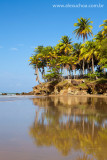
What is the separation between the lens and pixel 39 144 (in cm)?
315

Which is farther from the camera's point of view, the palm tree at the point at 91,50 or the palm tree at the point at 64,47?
the palm tree at the point at 64,47

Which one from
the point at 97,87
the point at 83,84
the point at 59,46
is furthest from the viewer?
the point at 59,46

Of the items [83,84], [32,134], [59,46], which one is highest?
[59,46]

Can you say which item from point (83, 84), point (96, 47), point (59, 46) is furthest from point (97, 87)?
point (59, 46)

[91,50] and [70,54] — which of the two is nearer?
[91,50]

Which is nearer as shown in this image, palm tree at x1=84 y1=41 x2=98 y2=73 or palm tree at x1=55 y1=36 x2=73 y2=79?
palm tree at x1=84 y1=41 x2=98 y2=73

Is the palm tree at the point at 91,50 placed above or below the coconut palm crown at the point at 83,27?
below

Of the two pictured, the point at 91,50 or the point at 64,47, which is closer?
the point at 91,50

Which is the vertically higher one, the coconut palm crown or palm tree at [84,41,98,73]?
the coconut palm crown

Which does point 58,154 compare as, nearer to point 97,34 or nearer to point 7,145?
point 7,145

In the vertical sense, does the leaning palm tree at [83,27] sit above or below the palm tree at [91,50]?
above

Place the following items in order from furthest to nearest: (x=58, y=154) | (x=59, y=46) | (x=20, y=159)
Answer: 1. (x=59, y=46)
2. (x=58, y=154)
3. (x=20, y=159)

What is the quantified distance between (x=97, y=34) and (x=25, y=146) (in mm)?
42409

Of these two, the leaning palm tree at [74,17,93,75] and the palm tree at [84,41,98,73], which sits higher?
the leaning palm tree at [74,17,93,75]
